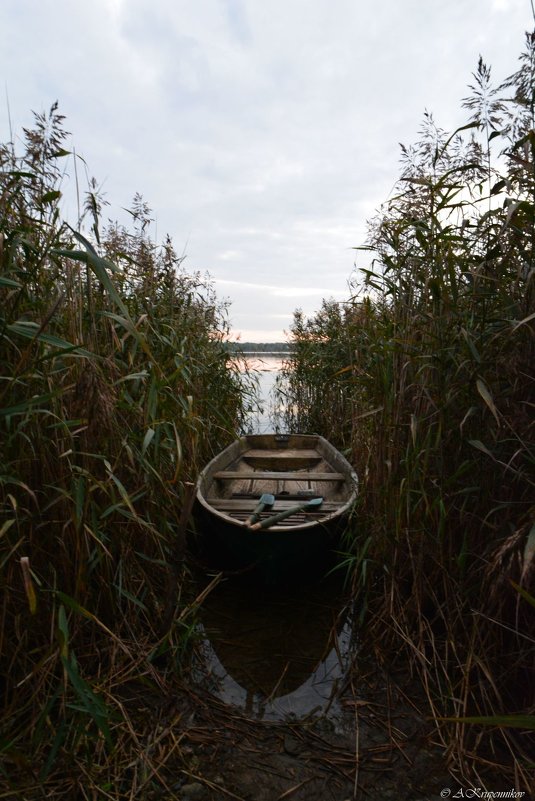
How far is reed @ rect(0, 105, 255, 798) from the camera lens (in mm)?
1415

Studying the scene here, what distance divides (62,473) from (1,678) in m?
0.68

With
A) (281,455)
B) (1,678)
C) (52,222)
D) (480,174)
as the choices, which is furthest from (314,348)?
(1,678)

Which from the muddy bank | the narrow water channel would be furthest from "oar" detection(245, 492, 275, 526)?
the muddy bank

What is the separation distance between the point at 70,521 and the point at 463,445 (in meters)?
1.41

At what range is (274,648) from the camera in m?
2.44

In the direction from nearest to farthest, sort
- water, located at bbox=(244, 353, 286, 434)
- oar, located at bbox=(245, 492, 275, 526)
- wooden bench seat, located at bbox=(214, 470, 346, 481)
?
oar, located at bbox=(245, 492, 275, 526), wooden bench seat, located at bbox=(214, 470, 346, 481), water, located at bbox=(244, 353, 286, 434)

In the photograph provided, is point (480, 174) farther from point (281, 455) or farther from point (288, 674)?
point (281, 455)

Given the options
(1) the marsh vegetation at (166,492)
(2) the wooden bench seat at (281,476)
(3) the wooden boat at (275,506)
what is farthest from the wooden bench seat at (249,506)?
(1) the marsh vegetation at (166,492)

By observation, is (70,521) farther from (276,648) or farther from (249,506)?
(249,506)

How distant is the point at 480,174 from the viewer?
203 cm

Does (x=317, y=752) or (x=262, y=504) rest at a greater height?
(x=262, y=504)

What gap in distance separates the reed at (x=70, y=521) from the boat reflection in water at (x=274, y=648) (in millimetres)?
287

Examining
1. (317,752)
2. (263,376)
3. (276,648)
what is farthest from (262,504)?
(263,376)

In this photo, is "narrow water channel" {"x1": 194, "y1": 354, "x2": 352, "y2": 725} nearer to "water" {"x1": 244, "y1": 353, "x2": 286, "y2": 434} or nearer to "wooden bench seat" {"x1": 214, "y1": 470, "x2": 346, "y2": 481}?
"wooden bench seat" {"x1": 214, "y1": 470, "x2": 346, "y2": 481}
